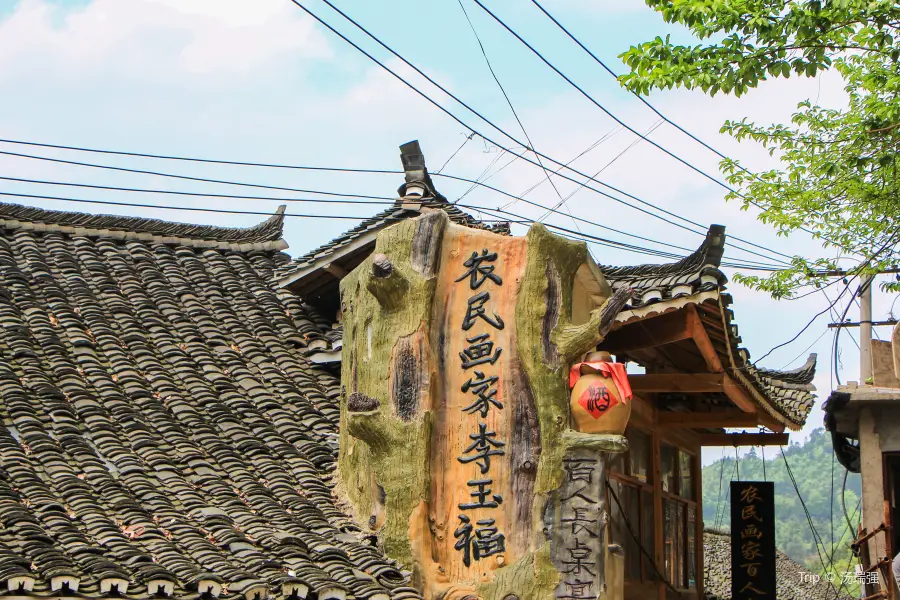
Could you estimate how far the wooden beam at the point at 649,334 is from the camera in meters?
12.3

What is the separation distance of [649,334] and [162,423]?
5.59m

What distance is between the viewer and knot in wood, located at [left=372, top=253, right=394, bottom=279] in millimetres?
10828

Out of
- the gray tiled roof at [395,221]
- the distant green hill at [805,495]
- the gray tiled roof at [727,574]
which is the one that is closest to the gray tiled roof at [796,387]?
the gray tiled roof at [395,221]

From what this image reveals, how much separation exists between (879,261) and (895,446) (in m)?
2.89

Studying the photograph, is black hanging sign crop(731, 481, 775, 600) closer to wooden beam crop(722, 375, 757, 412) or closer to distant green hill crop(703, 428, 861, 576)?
wooden beam crop(722, 375, 757, 412)

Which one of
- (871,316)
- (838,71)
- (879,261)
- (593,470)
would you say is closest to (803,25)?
(593,470)

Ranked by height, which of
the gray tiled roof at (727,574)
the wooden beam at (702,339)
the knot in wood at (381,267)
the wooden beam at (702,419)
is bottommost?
the gray tiled roof at (727,574)

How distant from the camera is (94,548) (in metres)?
9.37

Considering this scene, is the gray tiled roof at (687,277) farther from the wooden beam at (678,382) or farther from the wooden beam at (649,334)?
the wooden beam at (678,382)

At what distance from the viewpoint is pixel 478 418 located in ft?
34.3

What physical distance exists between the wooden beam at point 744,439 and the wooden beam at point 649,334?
4.18 metres

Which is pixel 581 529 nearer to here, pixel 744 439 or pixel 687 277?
pixel 687 277

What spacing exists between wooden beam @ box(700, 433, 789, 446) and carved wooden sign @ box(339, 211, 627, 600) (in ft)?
21.5

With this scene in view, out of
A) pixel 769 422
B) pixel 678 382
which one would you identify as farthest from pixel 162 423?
pixel 769 422
